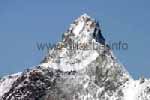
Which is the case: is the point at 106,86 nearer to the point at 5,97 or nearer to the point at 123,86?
the point at 123,86

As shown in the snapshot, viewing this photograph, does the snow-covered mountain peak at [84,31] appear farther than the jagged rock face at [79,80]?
Yes

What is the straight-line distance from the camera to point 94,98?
128 m

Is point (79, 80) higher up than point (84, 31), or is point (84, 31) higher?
point (84, 31)

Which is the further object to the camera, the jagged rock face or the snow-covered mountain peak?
the snow-covered mountain peak

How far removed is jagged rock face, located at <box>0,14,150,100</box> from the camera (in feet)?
420

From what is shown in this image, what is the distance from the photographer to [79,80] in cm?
13000

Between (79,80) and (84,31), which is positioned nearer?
(79,80)

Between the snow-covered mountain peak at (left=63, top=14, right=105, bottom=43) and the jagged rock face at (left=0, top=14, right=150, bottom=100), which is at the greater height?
the snow-covered mountain peak at (left=63, top=14, right=105, bottom=43)

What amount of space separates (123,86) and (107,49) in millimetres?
7837

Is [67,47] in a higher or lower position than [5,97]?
higher

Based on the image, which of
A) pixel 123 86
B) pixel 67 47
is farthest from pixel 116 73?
pixel 67 47

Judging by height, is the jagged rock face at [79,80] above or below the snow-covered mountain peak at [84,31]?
below

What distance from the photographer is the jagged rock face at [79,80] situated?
12800 cm

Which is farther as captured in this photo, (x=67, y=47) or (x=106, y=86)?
(x=67, y=47)
